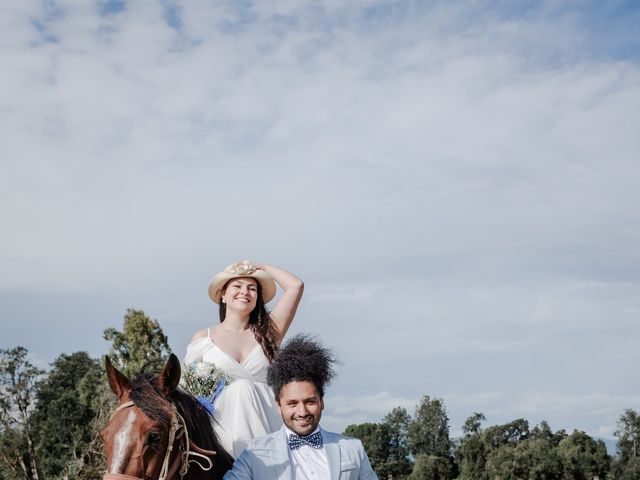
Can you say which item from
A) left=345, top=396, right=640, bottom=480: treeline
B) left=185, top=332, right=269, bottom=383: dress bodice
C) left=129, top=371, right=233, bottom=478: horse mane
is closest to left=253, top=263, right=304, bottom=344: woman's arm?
left=185, top=332, right=269, bottom=383: dress bodice

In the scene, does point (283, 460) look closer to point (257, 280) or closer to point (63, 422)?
point (257, 280)

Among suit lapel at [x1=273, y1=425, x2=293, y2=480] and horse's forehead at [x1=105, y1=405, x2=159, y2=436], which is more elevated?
horse's forehead at [x1=105, y1=405, x2=159, y2=436]

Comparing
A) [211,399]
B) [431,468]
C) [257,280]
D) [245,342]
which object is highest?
[431,468]

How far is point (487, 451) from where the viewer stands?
76312mm

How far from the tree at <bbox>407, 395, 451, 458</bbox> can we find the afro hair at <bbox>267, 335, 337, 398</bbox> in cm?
8603

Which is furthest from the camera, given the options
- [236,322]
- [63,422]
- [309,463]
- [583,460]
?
[583,460]

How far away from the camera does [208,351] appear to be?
23.4ft

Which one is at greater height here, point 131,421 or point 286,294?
point 286,294

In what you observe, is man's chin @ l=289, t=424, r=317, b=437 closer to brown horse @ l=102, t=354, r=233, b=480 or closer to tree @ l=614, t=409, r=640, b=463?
brown horse @ l=102, t=354, r=233, b=480

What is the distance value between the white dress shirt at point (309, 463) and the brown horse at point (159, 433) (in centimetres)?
55

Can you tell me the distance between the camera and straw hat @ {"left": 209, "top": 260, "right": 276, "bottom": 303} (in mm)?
7578

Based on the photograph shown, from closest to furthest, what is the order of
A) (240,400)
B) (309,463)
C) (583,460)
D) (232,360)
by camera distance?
(309,463) < (240,400) < (232,360) < (583,460)

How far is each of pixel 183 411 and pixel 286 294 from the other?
2572 millimetres

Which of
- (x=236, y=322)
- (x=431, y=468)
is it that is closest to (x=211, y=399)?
(x=236, y=322)
